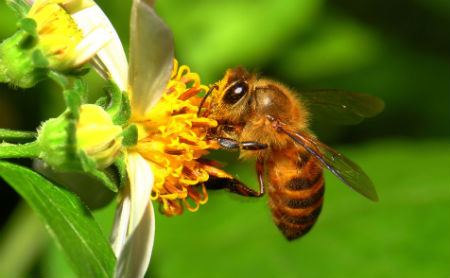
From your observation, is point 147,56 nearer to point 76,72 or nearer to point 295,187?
point 76,72

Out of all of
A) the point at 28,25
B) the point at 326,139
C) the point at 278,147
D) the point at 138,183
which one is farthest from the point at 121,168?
the point at 326,139

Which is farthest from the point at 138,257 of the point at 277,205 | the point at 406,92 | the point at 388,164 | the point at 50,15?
the point at 406,92

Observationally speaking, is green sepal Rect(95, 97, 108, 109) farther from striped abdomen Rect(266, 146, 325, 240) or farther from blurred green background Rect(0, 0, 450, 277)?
blurred green background Rect(0, 0, 450, 277)

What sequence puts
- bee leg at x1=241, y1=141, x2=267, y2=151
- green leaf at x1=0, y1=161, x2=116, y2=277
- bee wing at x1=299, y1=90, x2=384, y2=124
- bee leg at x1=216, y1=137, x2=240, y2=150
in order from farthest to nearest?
bee wing at x1=299, y1=90, x2=384, y2=124 → bee leg at x1=241, y1=141, x2=267, y2=151 → bee leg at x1=216, y1=137, x2=240, y2=150 → green leaf at x1=0, y1=161, x2=116, y2=277

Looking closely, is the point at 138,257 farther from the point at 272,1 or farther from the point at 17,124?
the point at 272,1

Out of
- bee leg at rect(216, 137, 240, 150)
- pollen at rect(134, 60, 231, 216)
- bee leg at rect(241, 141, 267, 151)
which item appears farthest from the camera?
bee leg at rect(241, 141, 267, 151)

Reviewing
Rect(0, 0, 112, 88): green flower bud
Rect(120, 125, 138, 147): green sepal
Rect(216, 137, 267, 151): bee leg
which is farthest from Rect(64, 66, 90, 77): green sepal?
Rect(216, 137, 267, 151): bee leg

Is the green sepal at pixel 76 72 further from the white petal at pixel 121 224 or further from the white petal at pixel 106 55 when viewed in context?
the white petal at pixel 121 224
